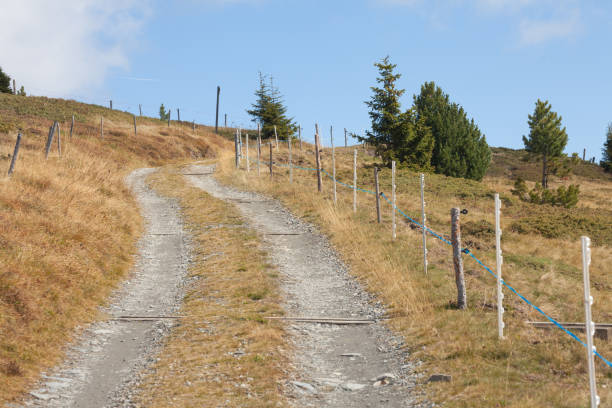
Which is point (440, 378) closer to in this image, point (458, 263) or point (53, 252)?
point (458, 263)

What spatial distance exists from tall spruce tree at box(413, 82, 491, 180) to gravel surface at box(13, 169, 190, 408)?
35.6m

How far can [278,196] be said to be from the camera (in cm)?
2584

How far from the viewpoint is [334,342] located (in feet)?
32.6

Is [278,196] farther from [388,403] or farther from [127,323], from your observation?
[388,403]

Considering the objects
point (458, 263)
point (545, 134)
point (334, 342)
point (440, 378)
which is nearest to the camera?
point (440, 378)

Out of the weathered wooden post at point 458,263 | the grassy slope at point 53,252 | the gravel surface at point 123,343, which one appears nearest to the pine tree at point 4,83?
the grassy slope at point 53,252

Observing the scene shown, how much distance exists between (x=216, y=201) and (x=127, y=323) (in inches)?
536

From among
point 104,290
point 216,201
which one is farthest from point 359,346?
point 216,201

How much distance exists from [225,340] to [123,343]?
6.58 feet

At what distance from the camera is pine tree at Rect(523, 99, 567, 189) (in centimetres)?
6144

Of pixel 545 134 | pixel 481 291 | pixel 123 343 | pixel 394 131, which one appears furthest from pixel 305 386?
pixel 545 134

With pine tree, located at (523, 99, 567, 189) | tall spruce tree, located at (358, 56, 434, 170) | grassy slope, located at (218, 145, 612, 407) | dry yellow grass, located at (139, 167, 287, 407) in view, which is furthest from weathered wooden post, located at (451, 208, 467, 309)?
pine tree, located at (523, 99, 567, 189)

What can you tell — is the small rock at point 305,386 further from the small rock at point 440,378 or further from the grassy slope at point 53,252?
the grassy slope at point 53,252

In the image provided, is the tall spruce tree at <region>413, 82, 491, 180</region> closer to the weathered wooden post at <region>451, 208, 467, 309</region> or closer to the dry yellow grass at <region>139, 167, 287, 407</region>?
the dry yellow grass at <region>139, 167, 287, 407</region>
